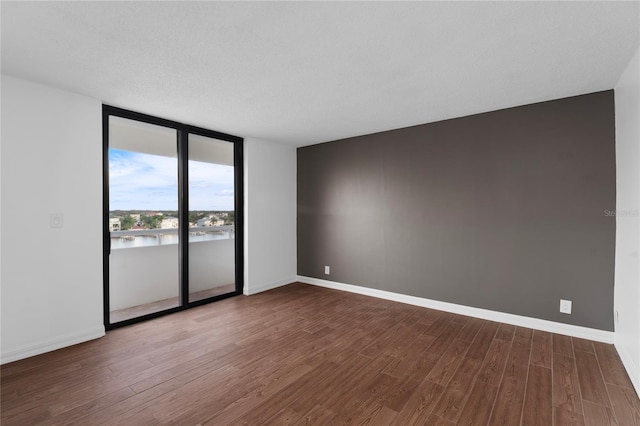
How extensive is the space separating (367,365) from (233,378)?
3.72 feet

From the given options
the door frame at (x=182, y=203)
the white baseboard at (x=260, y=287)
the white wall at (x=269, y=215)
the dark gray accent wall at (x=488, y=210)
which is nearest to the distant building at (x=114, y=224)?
→ the door frame at (x=182, y=203)

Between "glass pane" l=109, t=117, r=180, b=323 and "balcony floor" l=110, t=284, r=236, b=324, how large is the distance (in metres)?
0.01

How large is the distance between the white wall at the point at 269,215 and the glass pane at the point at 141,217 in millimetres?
1100

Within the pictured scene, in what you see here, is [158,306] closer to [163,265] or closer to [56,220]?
[163,265]

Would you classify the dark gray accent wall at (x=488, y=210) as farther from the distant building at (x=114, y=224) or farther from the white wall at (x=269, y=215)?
the distant building at (x=114, y=224)

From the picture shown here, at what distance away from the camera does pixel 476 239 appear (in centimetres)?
360

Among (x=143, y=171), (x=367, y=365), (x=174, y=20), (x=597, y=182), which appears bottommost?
(x=367, y=365)

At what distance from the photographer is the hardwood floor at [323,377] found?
1.90m

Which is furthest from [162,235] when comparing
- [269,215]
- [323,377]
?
[323,377]

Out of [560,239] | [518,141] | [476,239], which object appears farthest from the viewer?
[476,239]

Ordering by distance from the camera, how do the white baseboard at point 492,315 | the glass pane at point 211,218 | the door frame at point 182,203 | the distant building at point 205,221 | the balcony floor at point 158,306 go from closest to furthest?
the white baseboard at point 492,315 → the door frame at point 182,203 → the balcony floor at point 158,306 → the glass pane at point 211,218 → the distant building at point 205,221

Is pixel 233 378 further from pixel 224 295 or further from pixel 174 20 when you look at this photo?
pixel 174 20

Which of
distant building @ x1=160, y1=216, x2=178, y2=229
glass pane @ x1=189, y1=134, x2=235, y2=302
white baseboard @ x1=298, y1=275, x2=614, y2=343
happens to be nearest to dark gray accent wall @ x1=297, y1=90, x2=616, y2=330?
white baseboard @ x1=298, y1=275, x2=614, y2=343

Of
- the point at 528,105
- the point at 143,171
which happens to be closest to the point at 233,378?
the point at 143,171
